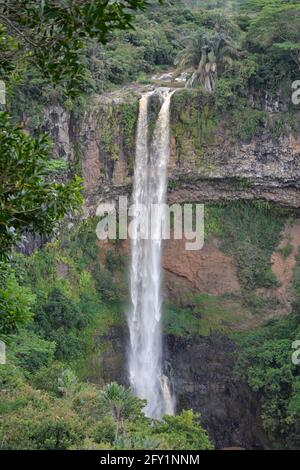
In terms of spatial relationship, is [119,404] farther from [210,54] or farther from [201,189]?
[210,54]

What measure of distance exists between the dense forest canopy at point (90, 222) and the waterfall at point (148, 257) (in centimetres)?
89

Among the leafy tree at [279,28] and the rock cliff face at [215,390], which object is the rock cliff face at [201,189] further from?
the leafy tree at [279,28]

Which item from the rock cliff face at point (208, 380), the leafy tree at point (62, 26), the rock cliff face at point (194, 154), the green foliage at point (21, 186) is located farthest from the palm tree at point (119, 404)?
the rock cliff face at point (194, 154)

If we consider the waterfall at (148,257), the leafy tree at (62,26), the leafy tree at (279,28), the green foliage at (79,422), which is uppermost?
the leafy tree at (279,28)

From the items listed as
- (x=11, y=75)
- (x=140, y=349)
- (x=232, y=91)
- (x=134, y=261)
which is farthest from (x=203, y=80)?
(x=11, y=75)

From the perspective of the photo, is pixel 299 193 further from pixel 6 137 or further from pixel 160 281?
pixel 6 137

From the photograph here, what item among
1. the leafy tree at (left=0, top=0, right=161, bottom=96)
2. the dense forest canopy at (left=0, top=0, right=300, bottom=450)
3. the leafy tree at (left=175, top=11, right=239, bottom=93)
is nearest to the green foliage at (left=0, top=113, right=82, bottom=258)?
the dense forest canopy at (left=0, top=0, right=300, bottom=450)

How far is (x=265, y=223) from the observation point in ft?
74.6

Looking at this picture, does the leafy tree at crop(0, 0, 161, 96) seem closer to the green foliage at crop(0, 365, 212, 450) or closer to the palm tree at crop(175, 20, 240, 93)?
the green foliage at crop(0, 365, 212, 450)

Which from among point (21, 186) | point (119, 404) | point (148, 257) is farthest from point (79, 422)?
point (148, 257)

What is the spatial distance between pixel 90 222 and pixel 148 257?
246 cm

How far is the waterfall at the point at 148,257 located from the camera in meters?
21.3

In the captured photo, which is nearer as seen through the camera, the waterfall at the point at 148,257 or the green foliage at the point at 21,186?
the green foliage at the point at 21,186

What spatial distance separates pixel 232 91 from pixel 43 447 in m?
14.9
